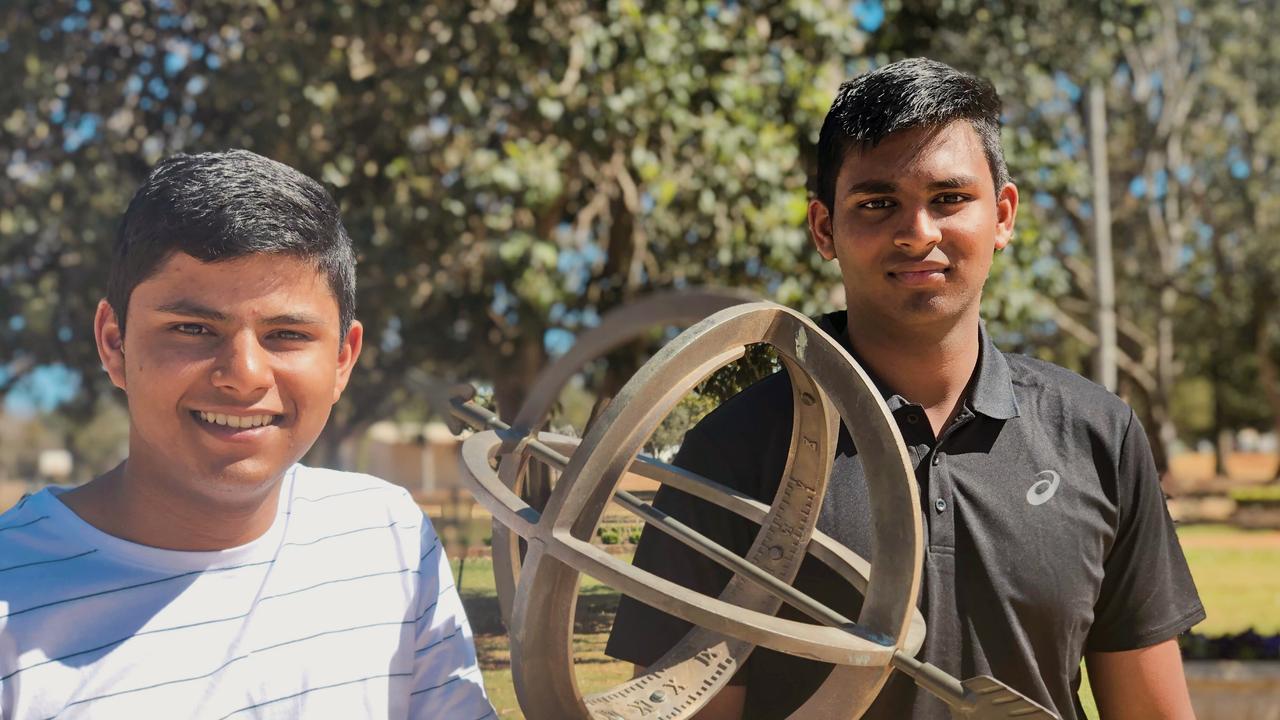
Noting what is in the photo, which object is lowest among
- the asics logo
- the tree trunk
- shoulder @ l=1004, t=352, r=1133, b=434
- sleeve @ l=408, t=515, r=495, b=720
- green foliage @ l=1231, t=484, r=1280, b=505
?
green foliage @ l=1231, t=484, r=1280, b=505

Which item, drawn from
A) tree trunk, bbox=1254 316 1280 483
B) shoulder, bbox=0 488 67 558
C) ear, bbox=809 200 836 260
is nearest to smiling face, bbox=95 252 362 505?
shoulder, bbox=0 488 67 558

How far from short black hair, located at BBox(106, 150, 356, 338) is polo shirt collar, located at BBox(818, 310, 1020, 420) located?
871mm

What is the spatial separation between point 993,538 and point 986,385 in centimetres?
27

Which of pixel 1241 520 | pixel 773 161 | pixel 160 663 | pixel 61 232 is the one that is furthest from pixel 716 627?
pixel 1241 520

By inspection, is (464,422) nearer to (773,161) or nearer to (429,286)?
(773,161)

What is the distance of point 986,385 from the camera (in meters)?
2.17

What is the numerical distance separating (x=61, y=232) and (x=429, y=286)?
2793 mm

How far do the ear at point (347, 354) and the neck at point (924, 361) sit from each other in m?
0.83

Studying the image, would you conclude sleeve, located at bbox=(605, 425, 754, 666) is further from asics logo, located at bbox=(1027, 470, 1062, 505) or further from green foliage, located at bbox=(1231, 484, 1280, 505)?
green foliage, located at bbox=(1231, 484, 1280, 505)

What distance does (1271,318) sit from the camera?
80.8 feet

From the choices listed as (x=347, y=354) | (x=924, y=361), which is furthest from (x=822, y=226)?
(x=347, y=354)

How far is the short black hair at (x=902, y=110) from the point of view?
207 centimetres

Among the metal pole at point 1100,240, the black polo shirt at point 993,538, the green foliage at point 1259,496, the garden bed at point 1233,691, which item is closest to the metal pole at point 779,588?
the black polo shirt at point 993,538

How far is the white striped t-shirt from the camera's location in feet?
5.75
